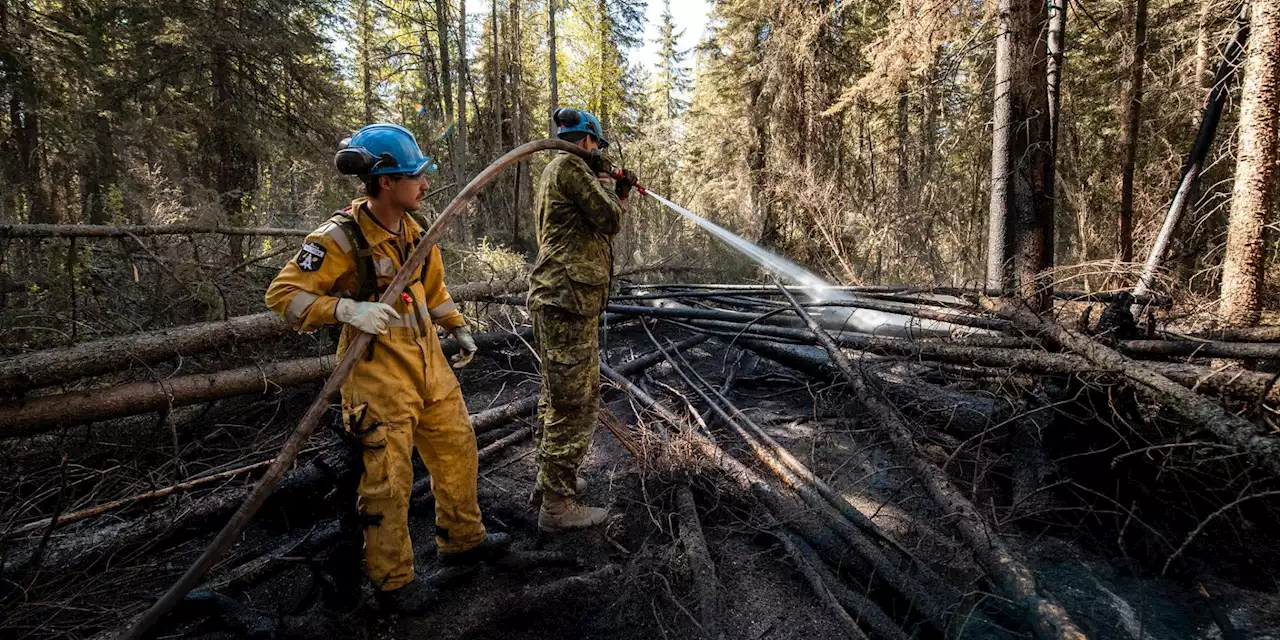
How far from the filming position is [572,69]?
81.9ft

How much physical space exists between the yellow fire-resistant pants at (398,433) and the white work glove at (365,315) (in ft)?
0.63

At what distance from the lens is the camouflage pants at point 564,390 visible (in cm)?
317

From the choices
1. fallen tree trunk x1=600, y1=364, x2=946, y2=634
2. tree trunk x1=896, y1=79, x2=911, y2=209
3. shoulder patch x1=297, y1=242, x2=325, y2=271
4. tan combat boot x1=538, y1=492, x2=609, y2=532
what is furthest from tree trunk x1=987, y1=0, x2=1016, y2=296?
tree trunk x1=896, y1=79, x2=911, y2=209

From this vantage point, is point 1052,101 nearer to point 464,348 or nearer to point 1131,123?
point 1131,123

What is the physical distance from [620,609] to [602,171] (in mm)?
2503

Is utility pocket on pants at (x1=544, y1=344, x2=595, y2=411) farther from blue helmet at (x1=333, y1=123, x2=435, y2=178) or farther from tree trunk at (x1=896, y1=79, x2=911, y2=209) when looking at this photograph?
tree trunk at (x1=896, y1=79, x2=911, y2=209)

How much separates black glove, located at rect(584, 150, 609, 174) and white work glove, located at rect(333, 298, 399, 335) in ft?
5.18

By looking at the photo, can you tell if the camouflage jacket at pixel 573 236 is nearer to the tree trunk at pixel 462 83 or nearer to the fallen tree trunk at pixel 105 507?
the fallen tree trunk at pixel 105 507

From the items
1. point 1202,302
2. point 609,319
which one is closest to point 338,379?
point 609,319

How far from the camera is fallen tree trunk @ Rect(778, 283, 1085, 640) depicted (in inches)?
76.0

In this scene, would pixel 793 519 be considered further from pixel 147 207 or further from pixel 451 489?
pixel 147 207

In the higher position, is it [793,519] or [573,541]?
[793,519]

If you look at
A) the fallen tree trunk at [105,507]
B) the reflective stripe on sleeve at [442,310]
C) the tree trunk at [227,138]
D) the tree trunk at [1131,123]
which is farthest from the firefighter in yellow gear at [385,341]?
the tree trunk at [1131,123]

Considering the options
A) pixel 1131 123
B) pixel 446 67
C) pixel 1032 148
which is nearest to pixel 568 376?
pixel 1032 148
